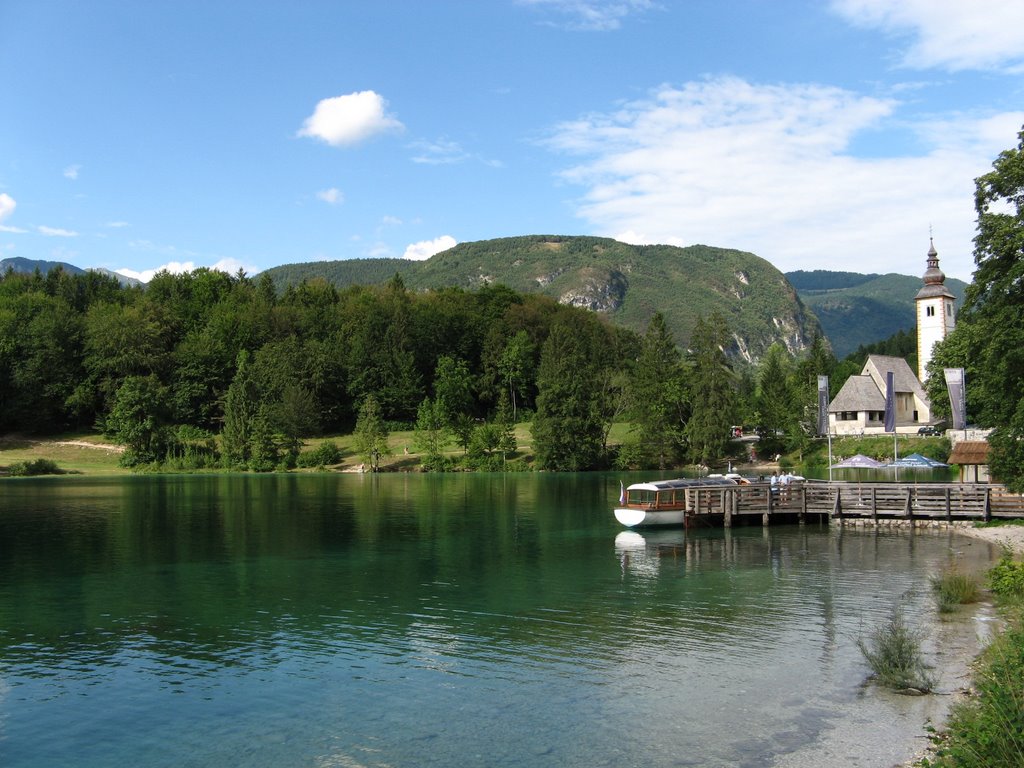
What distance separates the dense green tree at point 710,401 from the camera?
93.8 metres

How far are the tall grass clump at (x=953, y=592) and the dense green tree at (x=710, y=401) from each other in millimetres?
68509

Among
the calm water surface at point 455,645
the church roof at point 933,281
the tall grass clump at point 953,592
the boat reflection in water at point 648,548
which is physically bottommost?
the boat reflection in water at point 648,548

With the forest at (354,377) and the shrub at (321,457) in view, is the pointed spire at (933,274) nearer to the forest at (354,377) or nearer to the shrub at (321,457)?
the forest at (354,377)

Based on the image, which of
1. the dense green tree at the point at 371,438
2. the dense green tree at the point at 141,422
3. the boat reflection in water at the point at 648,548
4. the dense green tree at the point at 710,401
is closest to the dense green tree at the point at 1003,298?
the boat reflection in water at the point at 648,548

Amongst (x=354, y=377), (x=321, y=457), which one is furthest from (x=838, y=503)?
(x=354, y=377)

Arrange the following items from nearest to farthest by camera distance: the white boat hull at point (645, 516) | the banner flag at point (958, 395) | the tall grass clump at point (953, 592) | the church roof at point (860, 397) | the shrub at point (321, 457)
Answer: the tall grass clump at point (953, 592), the white boat hull at point (645, 516), the banner flag at point (958, 395), the shrub at point (321, 457), the church roof at point (860, 397)

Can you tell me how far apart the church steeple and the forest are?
15367 millimetres

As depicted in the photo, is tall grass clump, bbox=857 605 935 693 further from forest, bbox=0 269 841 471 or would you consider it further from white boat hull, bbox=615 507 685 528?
forest, bbox=0 269 841 471

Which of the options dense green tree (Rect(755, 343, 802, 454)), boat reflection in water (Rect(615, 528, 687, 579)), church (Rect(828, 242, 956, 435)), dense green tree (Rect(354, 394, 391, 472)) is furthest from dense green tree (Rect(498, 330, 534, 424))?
boat reflection in water (Rect(615, 528, 687, 579))

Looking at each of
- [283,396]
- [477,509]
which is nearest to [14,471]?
[283,396]

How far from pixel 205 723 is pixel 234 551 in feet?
71.7

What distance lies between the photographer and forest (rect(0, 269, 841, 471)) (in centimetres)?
9700

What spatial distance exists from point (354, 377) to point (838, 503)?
79676mm

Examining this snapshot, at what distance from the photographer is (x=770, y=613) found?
24.5m
